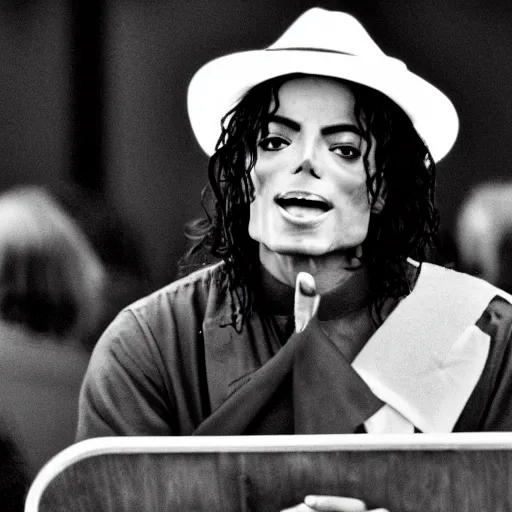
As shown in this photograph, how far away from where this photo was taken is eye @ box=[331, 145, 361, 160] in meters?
2.28

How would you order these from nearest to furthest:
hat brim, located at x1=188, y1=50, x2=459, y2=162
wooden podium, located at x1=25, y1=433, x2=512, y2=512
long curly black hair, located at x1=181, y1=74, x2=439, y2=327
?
wooden podium, located at x1=25, y1=433, x2=512, y2=512
hat brim, located at x1=188, y1=50, x2=459, y2=162
long curly black hair, located at x1=181, y1=74, x2=439, y2=327

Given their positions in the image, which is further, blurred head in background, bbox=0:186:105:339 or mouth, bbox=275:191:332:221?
blurred head in background, bbox=0:186:105:339

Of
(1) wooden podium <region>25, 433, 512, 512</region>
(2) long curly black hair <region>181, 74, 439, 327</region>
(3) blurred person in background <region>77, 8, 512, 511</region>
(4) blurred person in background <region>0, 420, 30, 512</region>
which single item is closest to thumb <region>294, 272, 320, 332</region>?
(3) blurred person in background <region>77, 8, 512, 511</region>

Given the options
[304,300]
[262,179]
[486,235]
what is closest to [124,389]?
[304,300]

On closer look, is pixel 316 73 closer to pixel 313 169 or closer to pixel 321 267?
pixel 313 169

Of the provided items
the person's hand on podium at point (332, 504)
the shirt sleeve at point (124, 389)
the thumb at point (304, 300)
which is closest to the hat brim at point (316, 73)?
the thumb at point (304, 300)

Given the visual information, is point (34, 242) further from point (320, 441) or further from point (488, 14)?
point (488, 14)

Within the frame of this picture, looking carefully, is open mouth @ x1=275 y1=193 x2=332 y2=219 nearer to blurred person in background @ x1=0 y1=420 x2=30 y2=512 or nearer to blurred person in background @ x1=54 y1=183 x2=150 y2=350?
blurred person in background @ x1=54 y1=183 x2=150 y2=350

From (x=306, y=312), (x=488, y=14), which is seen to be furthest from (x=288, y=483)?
(x=488, y=14)

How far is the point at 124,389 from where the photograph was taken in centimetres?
233

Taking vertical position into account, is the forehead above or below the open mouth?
above

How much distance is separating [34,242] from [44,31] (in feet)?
1.79

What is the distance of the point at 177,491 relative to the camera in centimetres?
190

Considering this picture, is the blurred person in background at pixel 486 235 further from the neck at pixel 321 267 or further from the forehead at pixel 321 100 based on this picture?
the forehead at pixel 321 100
